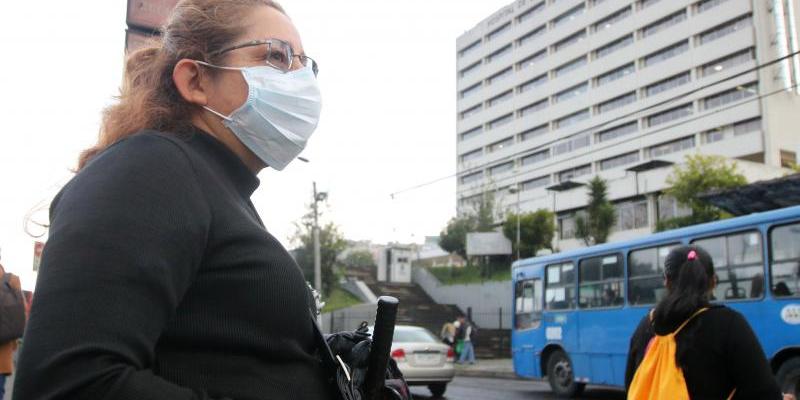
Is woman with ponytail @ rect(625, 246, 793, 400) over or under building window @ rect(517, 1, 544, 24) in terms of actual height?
under

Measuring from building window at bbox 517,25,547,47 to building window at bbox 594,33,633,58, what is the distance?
9.85m

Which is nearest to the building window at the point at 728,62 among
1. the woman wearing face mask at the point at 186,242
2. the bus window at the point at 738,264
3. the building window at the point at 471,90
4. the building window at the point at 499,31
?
the building window at the point at 499,31

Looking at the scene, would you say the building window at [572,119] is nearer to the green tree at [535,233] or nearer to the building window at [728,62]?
the building window at [728,62]

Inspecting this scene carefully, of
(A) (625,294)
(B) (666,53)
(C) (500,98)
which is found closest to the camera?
(A) (625,294)

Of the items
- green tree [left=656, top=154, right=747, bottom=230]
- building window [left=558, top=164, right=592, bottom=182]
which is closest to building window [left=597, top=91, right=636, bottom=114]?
building window [left=558, top=164, right=592, bottom=182]

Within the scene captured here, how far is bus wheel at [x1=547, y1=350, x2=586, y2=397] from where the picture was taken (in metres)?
14.1

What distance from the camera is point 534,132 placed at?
83.7 m

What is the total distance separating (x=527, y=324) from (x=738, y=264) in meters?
6.01

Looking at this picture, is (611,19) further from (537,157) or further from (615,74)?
(537,157)

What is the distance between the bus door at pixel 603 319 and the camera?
41.2ft

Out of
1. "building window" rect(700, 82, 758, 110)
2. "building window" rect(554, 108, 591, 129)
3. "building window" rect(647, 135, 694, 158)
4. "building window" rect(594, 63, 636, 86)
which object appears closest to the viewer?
"building window" rect(700, 82, 758, 110)

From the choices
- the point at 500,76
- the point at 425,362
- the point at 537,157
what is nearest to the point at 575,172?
the point at 537,157

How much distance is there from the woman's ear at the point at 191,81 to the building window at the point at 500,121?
86.8 meters

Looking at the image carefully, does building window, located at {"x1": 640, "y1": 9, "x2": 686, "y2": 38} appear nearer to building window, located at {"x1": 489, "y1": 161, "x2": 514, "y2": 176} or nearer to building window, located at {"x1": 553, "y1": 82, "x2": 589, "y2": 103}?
building window, located at {"x1": 553, "y1": 82, "x2": 589, "y2": 103}
